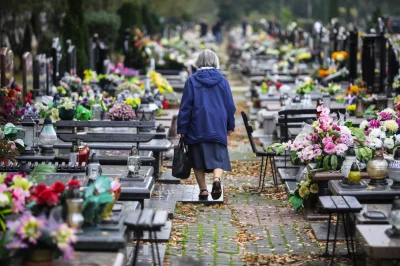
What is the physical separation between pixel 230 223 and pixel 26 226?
510 centimetres

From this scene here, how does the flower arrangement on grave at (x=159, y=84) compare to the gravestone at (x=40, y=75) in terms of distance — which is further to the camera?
the flower arrangement on grave at (x=159, y=84)

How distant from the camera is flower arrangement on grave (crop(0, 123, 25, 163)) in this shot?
13.1 meters

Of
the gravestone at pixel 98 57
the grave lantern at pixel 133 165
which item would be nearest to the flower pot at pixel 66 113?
the grave lantern at pixel 133 165

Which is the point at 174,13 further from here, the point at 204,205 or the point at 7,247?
the point at 7,247

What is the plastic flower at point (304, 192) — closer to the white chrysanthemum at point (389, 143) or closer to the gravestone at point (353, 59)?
the white chrysanthemum at point (389, 143)

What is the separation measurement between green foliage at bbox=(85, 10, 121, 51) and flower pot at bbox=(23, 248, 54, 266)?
32.9 meters

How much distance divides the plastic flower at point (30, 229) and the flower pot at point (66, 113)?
28.0 ft

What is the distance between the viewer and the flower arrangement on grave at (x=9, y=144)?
1306cm

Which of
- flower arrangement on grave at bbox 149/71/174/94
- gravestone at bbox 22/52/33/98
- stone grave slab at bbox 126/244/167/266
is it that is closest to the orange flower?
flower arrangement on grave at bbox 149/71/174/94

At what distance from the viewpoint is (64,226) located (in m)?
8.05

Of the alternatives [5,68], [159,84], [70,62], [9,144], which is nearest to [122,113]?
[9,144]

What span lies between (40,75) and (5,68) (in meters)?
1.68

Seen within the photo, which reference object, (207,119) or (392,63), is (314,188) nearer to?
(207,119)

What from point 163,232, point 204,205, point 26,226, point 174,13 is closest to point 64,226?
point 26,226
